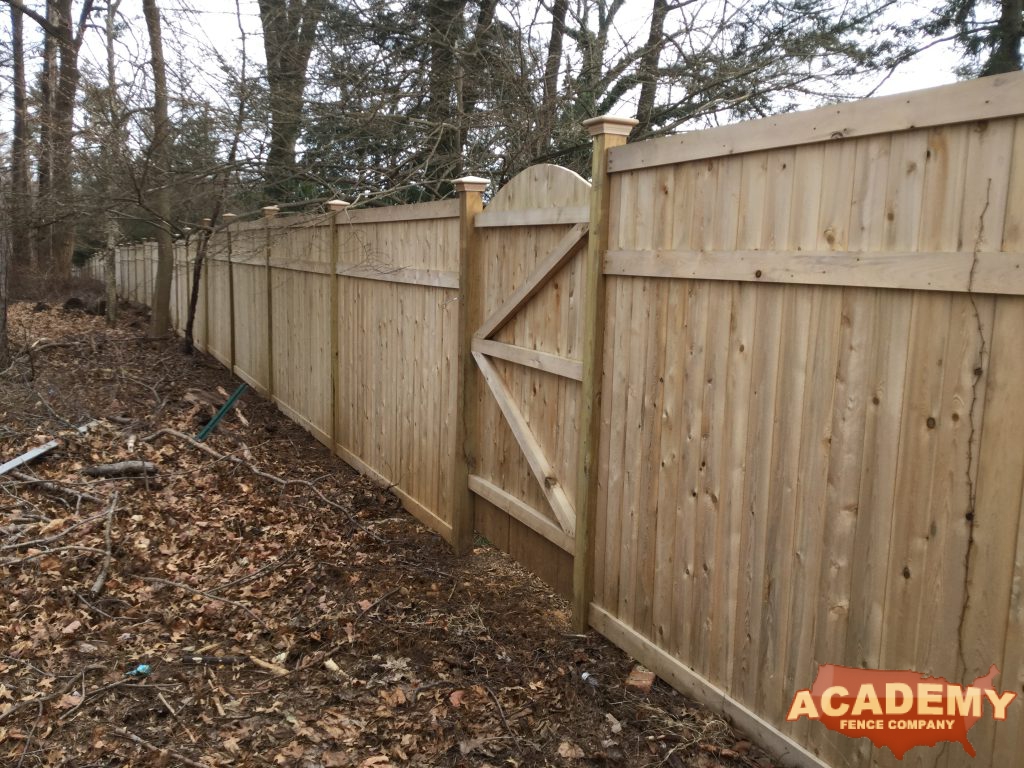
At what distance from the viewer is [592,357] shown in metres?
3.86

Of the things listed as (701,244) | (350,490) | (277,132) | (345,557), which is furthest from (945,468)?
(277,132)

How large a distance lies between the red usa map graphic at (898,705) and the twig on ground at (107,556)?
3.53m

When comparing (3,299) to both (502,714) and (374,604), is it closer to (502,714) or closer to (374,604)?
(374,604)

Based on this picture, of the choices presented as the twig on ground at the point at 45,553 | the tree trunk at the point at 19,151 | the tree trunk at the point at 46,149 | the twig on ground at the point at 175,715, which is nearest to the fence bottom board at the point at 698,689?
the twig on ground at the point at 175,715

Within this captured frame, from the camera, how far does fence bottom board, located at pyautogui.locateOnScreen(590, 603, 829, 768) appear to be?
9.49ft

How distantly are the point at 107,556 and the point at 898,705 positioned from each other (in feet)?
13.4

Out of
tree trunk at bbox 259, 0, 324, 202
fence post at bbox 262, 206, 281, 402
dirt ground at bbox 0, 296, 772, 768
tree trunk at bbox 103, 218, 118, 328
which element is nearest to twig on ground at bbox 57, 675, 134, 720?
dirt ground at bbox 0, 296, 772, 768

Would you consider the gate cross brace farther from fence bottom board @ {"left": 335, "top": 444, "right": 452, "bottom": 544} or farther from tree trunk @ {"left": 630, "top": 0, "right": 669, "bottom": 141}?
tree trunk @ {"left": 630, "top": 0, "right": 669, "bottom": 141}

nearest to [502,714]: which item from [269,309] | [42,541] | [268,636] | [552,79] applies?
[268,636]

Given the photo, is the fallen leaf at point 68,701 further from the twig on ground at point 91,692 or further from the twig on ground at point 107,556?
the twig on ground at point 107,556

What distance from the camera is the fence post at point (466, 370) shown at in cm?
507

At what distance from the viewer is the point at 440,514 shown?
5602mm

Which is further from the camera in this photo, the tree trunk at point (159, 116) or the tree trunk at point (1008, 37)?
the tree trunk at point (159, 116)

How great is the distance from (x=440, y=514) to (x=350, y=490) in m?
1.14
